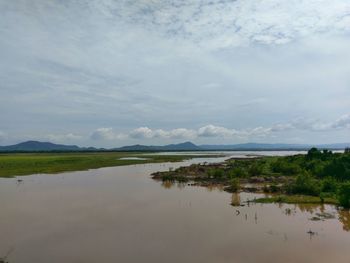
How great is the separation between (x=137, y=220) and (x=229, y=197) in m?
11.7

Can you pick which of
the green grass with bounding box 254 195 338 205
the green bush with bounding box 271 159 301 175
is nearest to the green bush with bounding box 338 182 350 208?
the green grass with bounding box 254 195 338 205

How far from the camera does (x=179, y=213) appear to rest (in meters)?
25.7

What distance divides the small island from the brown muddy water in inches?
97.2

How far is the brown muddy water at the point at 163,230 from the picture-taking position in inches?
658

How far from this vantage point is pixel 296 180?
113ft

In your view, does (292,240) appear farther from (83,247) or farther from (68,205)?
(68,205)

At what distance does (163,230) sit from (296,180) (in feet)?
60.6

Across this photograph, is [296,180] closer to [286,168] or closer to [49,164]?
[286,168]

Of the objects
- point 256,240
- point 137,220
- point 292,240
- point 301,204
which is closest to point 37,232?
point 137,220

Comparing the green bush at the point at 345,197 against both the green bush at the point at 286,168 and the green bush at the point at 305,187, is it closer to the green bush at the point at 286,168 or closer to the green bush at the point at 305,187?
the green bush at the point at 305,187

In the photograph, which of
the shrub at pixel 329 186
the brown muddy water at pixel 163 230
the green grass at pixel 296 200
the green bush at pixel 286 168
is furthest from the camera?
the green bush at pixel 286 168

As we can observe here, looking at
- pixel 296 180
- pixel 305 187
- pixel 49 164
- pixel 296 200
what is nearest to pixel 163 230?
pixel 296 200

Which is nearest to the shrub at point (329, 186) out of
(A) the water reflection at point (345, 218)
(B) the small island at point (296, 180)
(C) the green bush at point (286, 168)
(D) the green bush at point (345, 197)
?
(B) the small island at point (296, 180)

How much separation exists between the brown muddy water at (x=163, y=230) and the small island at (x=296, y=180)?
247 centimetres
